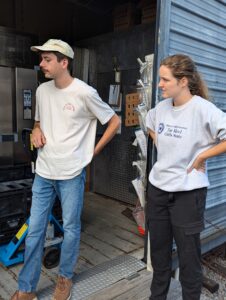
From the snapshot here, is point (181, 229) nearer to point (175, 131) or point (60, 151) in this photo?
point (175, 131)

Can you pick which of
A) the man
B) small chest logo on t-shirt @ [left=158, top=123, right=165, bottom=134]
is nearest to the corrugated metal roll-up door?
small chest logo on t-shirt @ [left=158, top=123, right=165, bottom=134]

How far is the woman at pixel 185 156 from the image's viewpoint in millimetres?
1962

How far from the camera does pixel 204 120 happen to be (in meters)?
1.95

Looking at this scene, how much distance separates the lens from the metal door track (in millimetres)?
2468

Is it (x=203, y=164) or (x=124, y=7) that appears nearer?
(x=203, y=164)

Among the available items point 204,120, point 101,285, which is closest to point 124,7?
point 204,120

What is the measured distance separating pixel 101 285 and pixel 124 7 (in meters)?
3.80

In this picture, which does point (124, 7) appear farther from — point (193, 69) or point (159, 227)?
point (159, 227)

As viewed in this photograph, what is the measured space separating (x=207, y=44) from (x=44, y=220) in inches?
83.1

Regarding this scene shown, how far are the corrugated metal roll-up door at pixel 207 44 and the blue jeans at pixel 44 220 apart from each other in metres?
1.02

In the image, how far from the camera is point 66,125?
2.25 metres

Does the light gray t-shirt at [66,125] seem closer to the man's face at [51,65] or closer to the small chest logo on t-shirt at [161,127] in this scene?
the man's face at [51,65]

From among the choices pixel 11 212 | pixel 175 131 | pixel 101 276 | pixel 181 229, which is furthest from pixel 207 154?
pixel 11 212

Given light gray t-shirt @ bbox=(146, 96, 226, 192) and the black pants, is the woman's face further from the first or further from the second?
the black pants
